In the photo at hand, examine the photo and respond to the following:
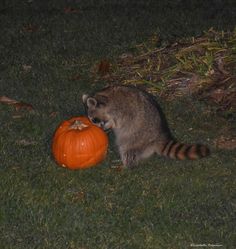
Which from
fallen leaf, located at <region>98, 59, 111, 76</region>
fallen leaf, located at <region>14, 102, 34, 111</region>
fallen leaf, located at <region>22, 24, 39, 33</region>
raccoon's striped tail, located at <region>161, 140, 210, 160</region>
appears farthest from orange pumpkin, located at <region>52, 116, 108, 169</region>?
fallen leaf, located at <region>22, 24, 39, 33</region>

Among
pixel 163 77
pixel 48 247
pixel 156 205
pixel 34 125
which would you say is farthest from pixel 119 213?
pixel 163 77

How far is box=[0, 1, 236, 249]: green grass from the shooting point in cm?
616

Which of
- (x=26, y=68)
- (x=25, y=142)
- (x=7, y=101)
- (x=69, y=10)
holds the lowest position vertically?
(x=69, y=10)

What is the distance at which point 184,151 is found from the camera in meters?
7.36

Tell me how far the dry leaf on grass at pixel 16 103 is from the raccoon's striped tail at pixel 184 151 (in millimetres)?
2204

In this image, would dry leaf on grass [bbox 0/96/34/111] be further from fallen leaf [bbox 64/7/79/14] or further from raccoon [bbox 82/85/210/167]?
fallen leaf [bbox 64/7/79/14]

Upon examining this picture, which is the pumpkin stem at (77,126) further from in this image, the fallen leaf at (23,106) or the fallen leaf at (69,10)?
the fallen leaf at (69,10)

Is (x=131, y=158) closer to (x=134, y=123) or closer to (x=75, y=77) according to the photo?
(x=134, y=123)

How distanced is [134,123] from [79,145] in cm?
57

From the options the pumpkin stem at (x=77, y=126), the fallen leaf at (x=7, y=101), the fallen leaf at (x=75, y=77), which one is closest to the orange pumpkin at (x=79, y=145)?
the pumpkin stem at (x=77, y=126)

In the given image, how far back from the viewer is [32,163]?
759cm

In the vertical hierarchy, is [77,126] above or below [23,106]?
above

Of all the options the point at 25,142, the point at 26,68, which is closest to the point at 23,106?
the point at 25,142

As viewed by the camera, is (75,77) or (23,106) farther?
(75,77)
